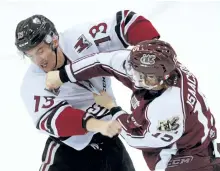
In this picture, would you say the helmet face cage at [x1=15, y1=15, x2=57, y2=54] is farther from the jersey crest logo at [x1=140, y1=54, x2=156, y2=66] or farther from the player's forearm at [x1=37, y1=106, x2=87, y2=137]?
the jersey crest logo at [x1=140, y1=54, x2=156, y2=66]

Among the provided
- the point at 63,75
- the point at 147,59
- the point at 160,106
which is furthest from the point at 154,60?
the point at 63,75

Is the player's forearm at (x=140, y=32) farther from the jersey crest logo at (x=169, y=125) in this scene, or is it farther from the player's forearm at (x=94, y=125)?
the jersey crest logo at (x=169, y=125)

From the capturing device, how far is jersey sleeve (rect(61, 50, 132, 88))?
2.02 m

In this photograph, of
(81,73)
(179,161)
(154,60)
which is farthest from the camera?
(81,73)

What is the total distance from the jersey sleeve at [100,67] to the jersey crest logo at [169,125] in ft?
0.94

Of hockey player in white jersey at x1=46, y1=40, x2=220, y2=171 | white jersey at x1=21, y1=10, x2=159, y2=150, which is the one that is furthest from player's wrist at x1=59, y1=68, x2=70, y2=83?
white jersey at x1=21, y1=10, x2=159, y2=150

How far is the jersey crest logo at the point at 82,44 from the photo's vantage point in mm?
2223

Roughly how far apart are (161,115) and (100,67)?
0.38 m

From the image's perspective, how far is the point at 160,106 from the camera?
70.3 inches

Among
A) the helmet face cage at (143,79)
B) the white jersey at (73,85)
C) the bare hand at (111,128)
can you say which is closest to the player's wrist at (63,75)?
the white jersey at (73,85)

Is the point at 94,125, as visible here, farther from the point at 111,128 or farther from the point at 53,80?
the point at 53,80

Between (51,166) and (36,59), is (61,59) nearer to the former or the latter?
(36,59)

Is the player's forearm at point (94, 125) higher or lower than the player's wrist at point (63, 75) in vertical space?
lower

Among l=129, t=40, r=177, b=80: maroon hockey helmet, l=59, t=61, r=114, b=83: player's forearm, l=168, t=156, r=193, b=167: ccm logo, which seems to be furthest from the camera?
l=59, t=61, r=114, b=83: player's forearm
